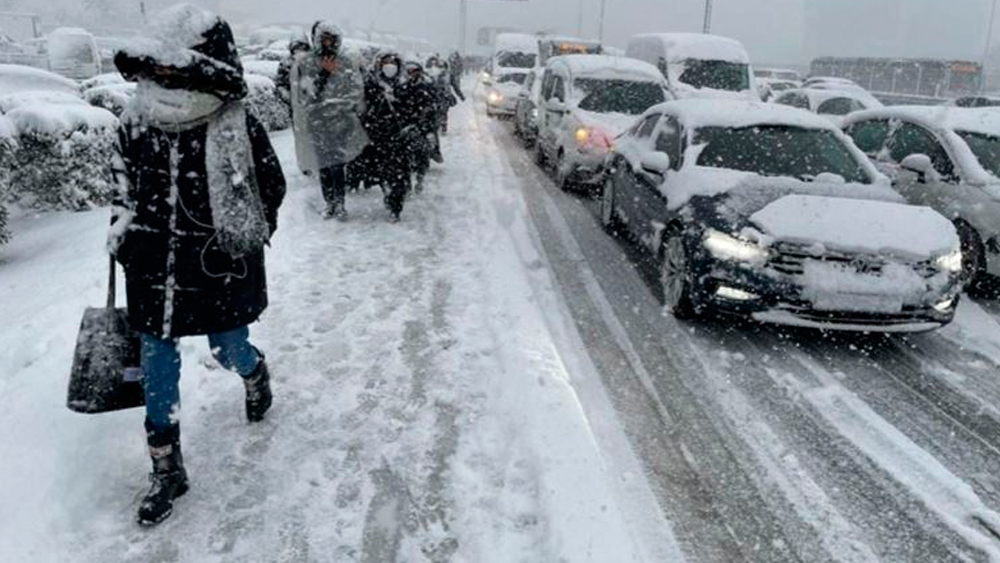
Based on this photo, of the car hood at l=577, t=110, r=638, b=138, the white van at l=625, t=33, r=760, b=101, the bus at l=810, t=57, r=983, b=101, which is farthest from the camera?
the bus at l=810, t=57, r=983, b=101

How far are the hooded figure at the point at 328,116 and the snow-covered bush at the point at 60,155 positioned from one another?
81.5 inches

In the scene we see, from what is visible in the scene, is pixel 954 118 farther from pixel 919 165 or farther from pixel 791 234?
pixel 791 234

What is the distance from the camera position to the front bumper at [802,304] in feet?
16.9

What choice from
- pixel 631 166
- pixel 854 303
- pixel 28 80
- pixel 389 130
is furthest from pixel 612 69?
pixel 28 80

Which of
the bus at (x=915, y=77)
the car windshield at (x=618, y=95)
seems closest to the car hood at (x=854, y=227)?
the car windshield at (x=618, y=95)

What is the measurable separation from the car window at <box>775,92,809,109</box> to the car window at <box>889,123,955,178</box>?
11098 millimetres

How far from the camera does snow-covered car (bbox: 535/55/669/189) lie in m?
10.8

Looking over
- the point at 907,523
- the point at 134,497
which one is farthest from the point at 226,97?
the point at 907,523

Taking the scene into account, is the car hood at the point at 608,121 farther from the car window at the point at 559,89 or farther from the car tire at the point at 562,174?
the car window at the point at 559,89

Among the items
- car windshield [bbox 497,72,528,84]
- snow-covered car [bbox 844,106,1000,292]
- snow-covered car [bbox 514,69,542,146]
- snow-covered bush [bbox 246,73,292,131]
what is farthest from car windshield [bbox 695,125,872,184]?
car windshield [bbox 497,72,528,84]

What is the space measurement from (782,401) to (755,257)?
1.09 meters

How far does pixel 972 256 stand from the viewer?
23.3 feet

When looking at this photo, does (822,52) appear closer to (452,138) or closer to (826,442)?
(452,138)

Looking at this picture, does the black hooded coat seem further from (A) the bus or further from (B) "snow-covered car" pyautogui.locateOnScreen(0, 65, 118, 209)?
(A) the bus
